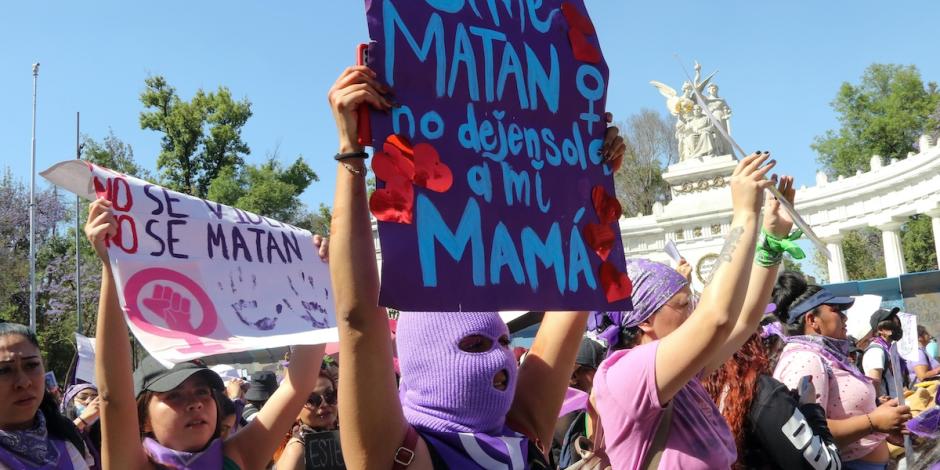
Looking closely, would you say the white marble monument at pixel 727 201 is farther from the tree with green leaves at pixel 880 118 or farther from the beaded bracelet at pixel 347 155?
the beaded bracelet at pixel 347 155

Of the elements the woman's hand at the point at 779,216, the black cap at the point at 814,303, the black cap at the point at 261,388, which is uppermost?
the woman's hand at the point at 779,216

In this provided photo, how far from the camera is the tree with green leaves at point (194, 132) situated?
34562 millimetres

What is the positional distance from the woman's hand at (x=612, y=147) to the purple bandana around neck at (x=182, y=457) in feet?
5.49

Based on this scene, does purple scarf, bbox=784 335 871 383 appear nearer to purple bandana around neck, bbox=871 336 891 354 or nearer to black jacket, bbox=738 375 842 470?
black jacket, bbox=738 375 842 470

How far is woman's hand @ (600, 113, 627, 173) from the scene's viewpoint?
2766 mm

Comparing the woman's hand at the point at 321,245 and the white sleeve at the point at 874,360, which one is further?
the white sleeve at the point at 874,360

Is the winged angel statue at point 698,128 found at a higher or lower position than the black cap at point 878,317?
higher

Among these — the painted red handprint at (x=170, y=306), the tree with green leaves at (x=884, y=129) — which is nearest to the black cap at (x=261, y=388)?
the painted red handprint at (x=170, y=306)

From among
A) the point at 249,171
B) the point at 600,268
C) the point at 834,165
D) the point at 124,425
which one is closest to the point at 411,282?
the point at 600,268

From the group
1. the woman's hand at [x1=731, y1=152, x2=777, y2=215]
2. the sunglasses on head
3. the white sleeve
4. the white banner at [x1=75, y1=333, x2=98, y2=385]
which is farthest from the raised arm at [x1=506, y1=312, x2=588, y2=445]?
the white banner at [x1=75, y1=333, x2=98, y2=385]

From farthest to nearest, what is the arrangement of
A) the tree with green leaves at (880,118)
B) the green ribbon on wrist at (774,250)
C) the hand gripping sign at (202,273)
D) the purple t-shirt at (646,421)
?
1. the tree with green leaves at (880,118)
2. the green ribbon on wrist at (774,250)
3. the hand gripping sign at (202,273)
4. the purple t-shirt at (646,421)

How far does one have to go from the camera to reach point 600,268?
265 centimetres

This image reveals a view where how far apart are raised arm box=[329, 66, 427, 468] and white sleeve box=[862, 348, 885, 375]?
6.09m

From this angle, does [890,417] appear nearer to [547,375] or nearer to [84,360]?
[547,375]
